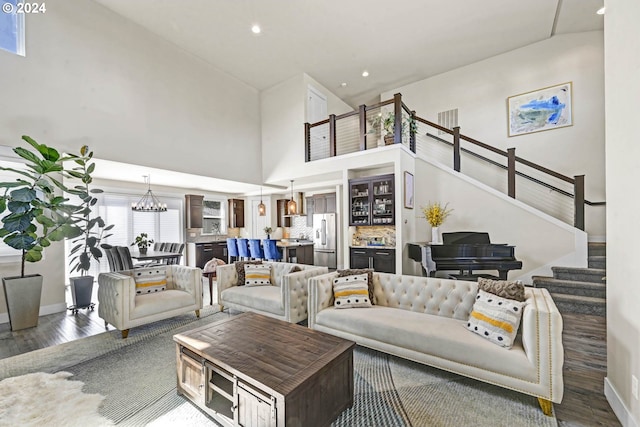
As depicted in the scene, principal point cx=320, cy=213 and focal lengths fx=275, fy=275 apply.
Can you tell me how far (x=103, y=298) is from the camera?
3523 mm

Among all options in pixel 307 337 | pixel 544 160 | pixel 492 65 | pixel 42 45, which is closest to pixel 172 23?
pixel 42 45

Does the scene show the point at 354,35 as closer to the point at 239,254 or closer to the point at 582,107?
the point at 582,107

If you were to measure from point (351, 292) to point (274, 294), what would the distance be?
3.78 ft

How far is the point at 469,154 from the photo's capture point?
6.56 metres

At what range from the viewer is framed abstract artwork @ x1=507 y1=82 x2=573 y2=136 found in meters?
5.67

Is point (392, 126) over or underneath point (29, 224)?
over

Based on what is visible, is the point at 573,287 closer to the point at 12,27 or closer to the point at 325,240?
the point at 325,240

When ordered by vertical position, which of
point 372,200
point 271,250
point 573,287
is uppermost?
point 372,200

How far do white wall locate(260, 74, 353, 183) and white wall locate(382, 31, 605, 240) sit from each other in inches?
141

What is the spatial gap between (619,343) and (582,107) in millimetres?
5674

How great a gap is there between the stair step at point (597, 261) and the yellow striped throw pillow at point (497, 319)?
11.9 ft

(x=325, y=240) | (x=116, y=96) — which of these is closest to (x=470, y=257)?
(x=325, y=240)

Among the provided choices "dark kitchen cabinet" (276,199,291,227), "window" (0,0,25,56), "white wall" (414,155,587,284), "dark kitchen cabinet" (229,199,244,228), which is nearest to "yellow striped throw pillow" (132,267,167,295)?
"window" (0,0,25,56)

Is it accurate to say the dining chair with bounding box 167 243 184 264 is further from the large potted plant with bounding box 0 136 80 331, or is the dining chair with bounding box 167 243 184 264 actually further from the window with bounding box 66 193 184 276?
the large potted plant with bounding box 0 136 80 331
